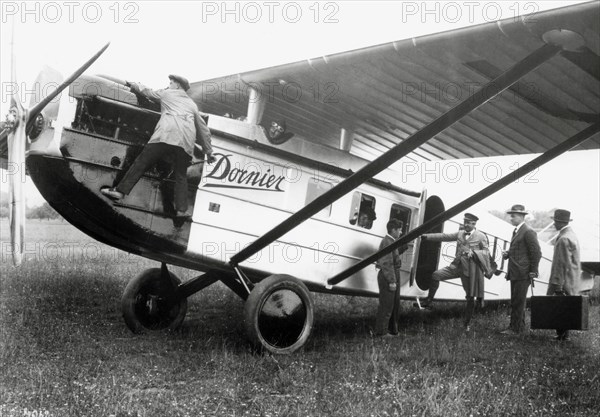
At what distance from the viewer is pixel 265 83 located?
20.9 feet

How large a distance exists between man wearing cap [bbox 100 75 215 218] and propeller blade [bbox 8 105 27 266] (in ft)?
2.71

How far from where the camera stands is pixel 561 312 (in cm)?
646

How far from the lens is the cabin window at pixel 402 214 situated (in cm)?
737

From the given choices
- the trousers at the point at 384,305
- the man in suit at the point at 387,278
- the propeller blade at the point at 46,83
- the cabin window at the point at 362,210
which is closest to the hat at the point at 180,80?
the propeller blade at the point at 46,83

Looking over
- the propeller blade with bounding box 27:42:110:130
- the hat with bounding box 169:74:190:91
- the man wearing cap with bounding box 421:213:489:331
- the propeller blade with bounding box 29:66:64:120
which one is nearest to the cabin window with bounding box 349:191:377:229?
the man wearing cap with bounding box 421:213:489:331

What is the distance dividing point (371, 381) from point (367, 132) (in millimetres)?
4101

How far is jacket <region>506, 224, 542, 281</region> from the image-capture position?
7328 millimetres

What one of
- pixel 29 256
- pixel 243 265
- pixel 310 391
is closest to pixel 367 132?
pixel 243 265

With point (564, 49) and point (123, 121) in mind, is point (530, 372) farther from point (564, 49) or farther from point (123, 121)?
point (123, 121)

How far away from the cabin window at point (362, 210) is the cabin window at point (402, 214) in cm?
39

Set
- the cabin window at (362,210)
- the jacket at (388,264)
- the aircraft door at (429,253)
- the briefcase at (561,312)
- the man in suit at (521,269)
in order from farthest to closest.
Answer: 1. the aircraft door at (429,253)
2. the man in suit at (521,269)
3. the jacket at (388,264)
4. the cabin window at (362,210)
5. the briefcase at (561,312)

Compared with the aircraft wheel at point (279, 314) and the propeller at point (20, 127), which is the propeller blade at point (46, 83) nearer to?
the propeller at point (20, 127)

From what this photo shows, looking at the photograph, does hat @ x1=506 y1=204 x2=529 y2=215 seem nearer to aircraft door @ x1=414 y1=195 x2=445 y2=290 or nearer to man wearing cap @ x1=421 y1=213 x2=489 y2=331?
man wearing cap @ x1=421 y1=213 x2=489 y2=331

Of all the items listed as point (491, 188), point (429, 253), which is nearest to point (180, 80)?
point (491, 188)
